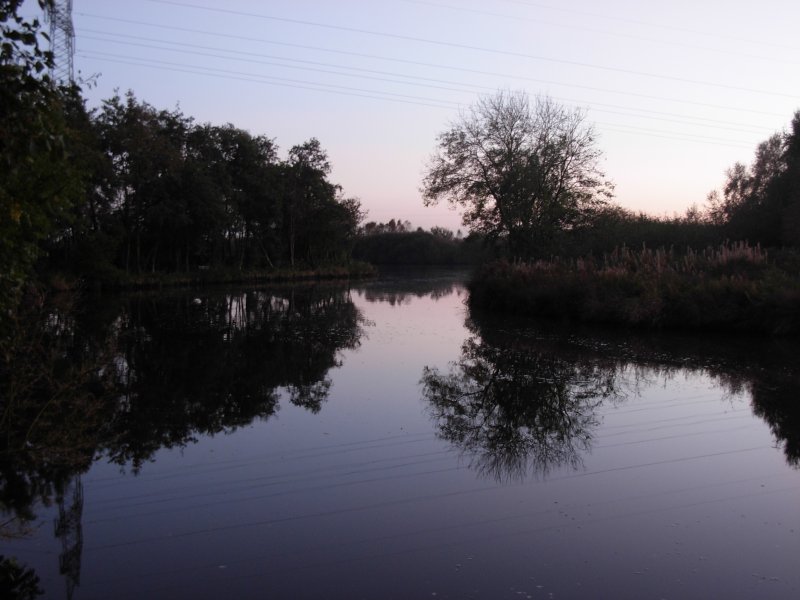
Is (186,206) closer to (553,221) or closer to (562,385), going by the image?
(553,221)

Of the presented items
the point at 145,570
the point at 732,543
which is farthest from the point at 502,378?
the point at 145,570

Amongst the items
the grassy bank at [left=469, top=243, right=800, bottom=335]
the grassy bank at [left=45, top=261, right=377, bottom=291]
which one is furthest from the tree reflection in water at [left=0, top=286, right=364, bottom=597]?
the grassy bank at [left=45, top=261, right=377, bottom=291]

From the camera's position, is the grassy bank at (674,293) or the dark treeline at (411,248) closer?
the grassy bank at (674,293)

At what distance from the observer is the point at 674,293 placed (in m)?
19.0

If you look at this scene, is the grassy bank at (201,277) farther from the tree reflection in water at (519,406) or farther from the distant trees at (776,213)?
the distant trees at (776,213)

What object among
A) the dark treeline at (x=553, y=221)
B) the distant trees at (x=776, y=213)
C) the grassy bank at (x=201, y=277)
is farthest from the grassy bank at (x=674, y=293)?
the grassy bank at (x=201, y=277)

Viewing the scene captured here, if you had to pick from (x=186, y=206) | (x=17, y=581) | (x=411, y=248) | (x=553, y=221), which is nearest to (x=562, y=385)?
(x=17, y=581)

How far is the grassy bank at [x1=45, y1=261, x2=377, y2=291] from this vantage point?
41906 mm

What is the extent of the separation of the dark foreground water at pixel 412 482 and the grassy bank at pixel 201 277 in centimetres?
2573

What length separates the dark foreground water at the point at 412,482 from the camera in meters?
4.78

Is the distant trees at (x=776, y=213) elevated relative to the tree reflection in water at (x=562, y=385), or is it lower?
elevated

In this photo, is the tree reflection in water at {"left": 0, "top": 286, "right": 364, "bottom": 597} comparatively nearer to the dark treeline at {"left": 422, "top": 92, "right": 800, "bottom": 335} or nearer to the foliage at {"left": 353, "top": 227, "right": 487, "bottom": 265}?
the dark treeline at {"left": 422, "top": 92, "right": 800, "bottom": 335}

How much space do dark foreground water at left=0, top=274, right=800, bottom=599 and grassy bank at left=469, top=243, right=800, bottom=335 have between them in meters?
4.75

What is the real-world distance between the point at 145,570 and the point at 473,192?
3170cm
